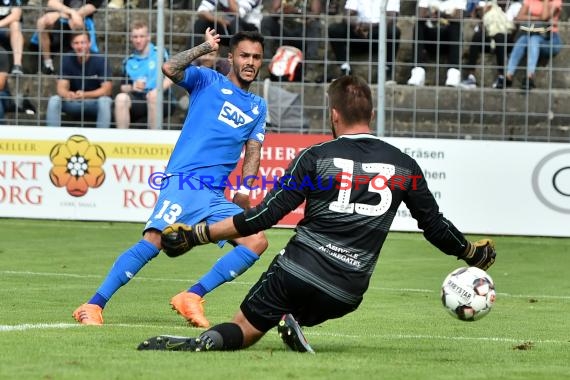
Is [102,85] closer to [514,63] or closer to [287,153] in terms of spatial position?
[287,153]

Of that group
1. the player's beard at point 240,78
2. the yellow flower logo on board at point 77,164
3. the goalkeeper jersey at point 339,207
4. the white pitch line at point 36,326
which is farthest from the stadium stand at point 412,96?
the goalkeeper jersey at point 339,207

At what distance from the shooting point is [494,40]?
1952 cm

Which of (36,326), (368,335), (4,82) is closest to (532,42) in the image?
(4,82)

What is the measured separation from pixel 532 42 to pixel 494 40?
577mm

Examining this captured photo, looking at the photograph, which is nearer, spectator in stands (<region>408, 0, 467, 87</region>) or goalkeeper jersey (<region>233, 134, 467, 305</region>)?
goalkeeper jersey (<region>233, 134, 467, 305</region>)

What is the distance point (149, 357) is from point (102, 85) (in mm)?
12755

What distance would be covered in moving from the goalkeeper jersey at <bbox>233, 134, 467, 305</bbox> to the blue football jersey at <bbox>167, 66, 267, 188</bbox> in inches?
91.2

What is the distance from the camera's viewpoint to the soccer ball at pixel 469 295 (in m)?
7.78

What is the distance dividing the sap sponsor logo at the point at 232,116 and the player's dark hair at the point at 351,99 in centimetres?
246

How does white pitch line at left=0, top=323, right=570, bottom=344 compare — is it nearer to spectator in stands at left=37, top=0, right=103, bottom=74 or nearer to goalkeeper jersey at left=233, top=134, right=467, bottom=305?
goalkeeper jersey at left=233, top=134, right=467, bottom=305

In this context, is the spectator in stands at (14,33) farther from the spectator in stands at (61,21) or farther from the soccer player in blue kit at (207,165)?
the soccer player in blue kit at (207,165)

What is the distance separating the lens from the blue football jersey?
967cm

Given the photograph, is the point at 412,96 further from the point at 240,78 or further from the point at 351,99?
the point at 351,99

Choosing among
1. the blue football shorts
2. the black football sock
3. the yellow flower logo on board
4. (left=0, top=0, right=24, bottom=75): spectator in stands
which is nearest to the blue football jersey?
the blue football shorts
